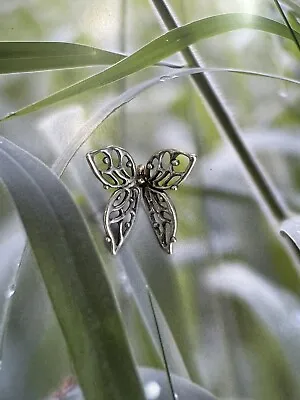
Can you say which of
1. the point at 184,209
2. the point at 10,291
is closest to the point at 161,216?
the point at 184,209

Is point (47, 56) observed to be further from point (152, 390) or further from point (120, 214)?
point (152, 390)

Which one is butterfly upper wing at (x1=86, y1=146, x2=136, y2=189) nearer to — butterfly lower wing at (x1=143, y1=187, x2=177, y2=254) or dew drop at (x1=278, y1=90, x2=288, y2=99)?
butterfly lower wing at (x1=143, y1=187, x2=177, y2=254)

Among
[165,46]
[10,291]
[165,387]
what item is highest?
[165,46]

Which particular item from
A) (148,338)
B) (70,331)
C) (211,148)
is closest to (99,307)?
(70,331)

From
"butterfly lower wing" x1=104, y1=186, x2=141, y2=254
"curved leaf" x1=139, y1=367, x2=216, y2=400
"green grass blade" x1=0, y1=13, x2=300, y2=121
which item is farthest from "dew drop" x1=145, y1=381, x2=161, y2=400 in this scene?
"green grass blade" x1=0, y1=13, x2=300, y2=121

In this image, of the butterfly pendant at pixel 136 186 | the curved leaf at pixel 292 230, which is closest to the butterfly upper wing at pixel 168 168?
the butterfly pendant at pixel 136 186

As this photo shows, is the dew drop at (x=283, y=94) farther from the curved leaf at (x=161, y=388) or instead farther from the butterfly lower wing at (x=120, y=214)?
the curved leaf at (x=161, y=388)
